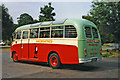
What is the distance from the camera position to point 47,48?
1098 centimetres

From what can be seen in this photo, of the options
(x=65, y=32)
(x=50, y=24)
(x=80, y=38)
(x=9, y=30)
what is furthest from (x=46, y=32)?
(x=9, y=30)

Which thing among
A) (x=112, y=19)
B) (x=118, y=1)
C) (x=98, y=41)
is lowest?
(x=98, y=41)

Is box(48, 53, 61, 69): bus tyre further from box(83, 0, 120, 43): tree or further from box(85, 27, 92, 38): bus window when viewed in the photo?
box(83, 0, 120, 43): tree

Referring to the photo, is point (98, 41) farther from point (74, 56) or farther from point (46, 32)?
point (46, 32)

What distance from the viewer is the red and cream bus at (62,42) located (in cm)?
948

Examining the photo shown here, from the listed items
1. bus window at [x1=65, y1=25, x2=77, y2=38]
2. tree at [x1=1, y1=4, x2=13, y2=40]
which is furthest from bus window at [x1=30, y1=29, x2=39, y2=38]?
tree at [x1=1, y1=4, x2=13, y2=40]

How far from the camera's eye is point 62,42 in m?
10.1

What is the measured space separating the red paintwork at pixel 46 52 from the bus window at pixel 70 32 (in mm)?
633

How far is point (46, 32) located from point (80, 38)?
276 centimetres

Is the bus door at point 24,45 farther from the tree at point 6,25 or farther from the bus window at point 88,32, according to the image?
the tree at point 6,25

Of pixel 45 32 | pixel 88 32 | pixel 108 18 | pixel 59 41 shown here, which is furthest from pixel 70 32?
pixel 108 18

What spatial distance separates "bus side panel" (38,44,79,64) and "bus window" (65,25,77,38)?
0.63 meters

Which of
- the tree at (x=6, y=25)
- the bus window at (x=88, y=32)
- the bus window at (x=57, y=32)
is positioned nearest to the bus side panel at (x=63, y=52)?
the bus window at (x=57, y=32)

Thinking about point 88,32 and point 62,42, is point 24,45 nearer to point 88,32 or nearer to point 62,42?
point 62,42
